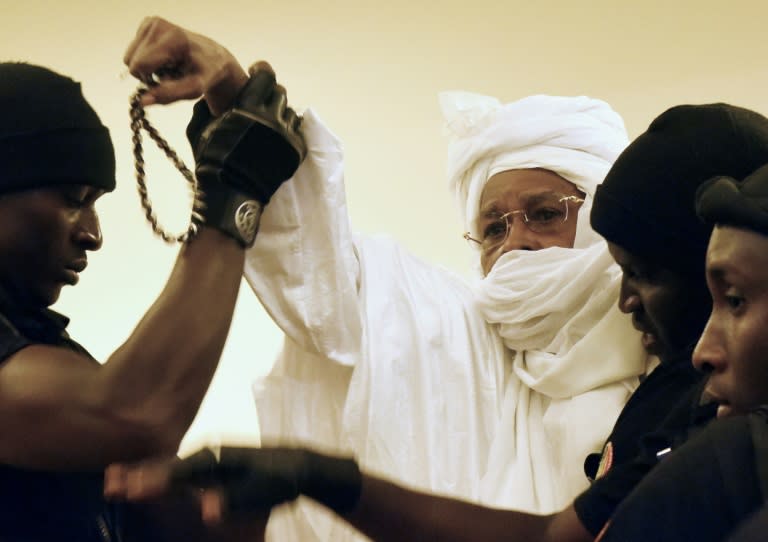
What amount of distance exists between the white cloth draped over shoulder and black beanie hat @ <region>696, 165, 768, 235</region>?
1.68ft

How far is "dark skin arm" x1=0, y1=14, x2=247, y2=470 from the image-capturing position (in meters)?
1.15

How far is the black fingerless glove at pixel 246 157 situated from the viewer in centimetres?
128

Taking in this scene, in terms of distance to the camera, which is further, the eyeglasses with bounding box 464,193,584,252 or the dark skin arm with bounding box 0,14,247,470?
the eyeglasses with bounding box 464,193,584,252

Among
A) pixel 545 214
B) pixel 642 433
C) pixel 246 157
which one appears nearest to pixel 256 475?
pixel 246 157

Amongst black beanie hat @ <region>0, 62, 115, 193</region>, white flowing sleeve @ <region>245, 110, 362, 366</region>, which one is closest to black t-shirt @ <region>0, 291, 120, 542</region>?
black beanie hat @ <region>0, 62, 115, 193</region>

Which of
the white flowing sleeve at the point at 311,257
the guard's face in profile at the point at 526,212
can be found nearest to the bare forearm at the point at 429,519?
the white flowing sleeve at the point at 311,257

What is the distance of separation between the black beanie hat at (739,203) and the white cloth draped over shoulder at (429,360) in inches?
20.2

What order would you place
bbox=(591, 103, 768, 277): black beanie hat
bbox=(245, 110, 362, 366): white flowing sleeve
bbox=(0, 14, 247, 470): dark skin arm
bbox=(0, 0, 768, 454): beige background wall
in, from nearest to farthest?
1. bbox=(0, 14, 247, 470): dark skin arm
2. bbox=(591, 103, 768, 277): black beanie hat
3. bbox=(245, 110, 362, 366): white flowing sleeve
4. bbox=(0, 0, 768, 454): beige background wall

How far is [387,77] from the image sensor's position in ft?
9.61

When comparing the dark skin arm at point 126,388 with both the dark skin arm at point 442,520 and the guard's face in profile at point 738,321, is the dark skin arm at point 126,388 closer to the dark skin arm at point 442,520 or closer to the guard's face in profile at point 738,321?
the dark skin arm at point 442,520

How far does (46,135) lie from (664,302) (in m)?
0.70

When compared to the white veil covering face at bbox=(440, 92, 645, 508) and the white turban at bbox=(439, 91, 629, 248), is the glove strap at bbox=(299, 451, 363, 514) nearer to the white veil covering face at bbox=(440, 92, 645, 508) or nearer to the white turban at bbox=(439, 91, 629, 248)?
the white veil covering face at bbox=(440, 92, 645, 508)

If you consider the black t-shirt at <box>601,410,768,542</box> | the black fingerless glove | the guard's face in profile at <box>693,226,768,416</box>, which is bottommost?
the black t-shirt at <box>601,410,768,542</box>

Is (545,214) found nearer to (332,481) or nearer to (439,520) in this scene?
(439,520)
